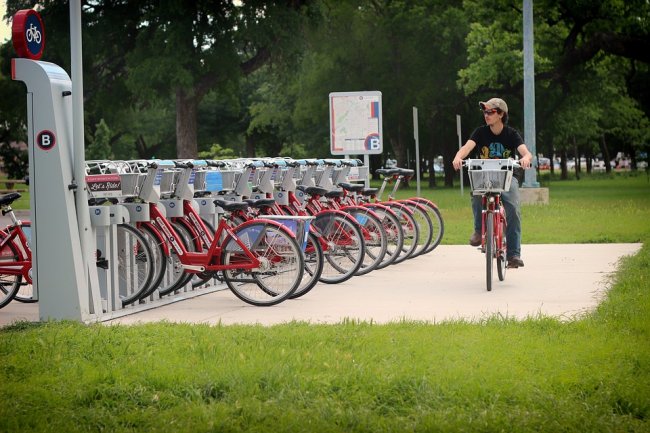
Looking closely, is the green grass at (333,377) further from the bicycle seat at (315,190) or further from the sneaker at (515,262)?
the bicycle seat at (315,190)

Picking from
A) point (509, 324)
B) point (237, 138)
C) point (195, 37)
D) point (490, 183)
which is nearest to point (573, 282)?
point (490, 183)

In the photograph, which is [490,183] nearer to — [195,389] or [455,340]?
[455,340]

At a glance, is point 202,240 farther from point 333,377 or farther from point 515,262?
point 333,377

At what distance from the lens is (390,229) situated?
13.3m

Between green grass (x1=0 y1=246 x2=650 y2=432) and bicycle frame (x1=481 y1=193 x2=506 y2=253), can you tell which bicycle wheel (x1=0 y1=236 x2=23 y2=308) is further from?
bicycle frame (x1=481 y1=193 x2=506 y2=253)

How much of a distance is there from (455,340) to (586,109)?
148 feet

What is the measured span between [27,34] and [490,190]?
14.3 feet

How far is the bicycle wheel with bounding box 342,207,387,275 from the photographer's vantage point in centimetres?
1232

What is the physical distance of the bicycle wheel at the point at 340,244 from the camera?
38.0 ft

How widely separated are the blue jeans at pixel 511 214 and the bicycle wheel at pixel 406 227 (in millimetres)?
2084

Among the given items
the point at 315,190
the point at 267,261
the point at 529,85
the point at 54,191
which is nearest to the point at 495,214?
the point at 315,190

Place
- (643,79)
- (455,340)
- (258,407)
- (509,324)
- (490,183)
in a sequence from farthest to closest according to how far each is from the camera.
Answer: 1. (643,79)
2. (490,183)
3. (509,324)
4. (455,340)
5. (258,407)

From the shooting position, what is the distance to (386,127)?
169ft

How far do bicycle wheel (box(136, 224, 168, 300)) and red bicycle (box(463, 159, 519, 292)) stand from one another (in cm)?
A: 280
